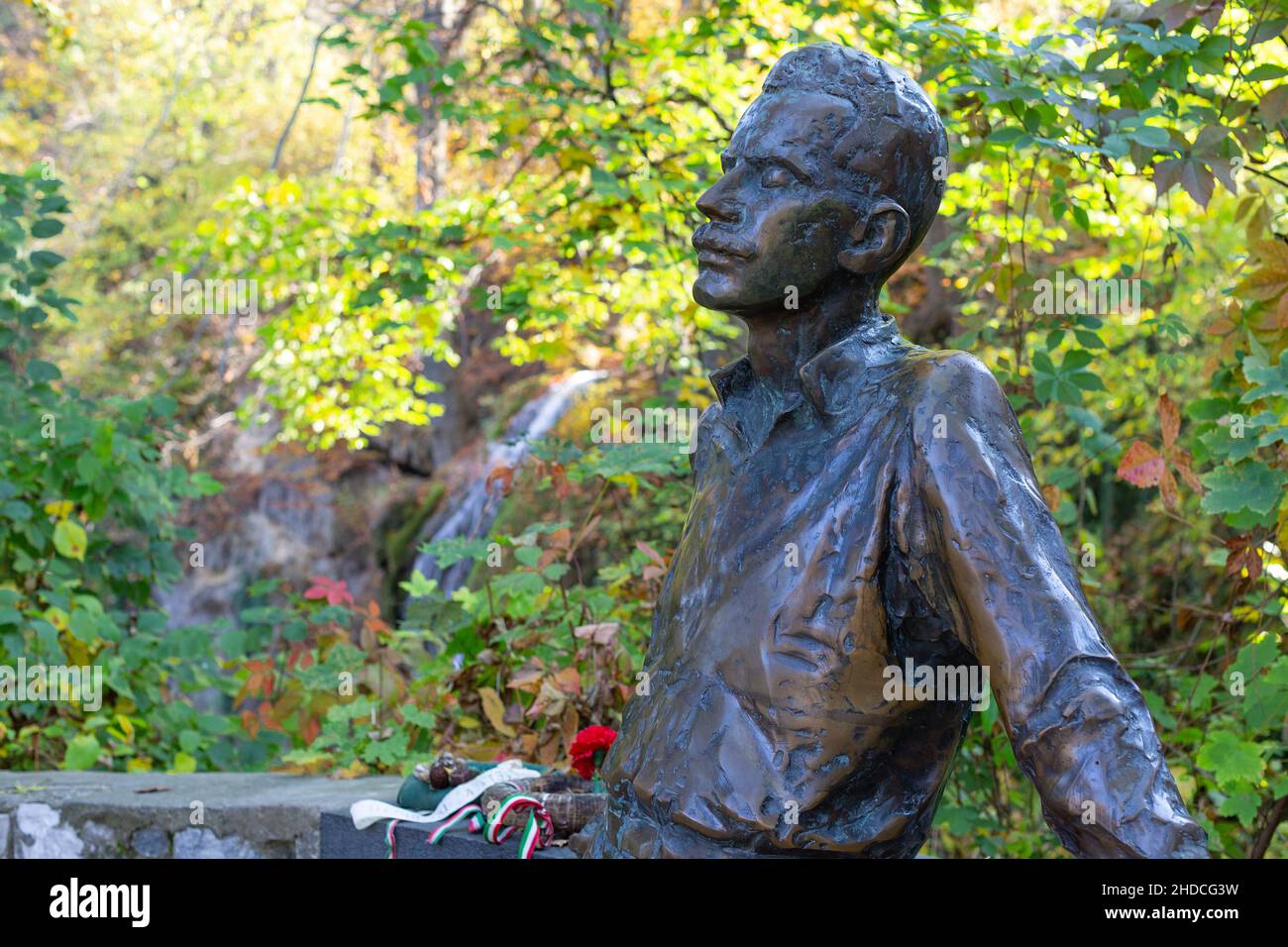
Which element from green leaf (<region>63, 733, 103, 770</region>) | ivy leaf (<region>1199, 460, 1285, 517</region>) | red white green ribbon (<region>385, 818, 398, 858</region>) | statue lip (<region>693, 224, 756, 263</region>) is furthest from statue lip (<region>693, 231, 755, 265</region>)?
green leaf (<region>63, 733, 103, 770</region>)

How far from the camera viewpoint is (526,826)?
8.71 ft

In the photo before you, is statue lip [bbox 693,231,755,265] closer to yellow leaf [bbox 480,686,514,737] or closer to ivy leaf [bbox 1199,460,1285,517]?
ivy leaf [bbox 1199,460,1285,517]

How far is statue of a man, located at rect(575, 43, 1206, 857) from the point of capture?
1.37m

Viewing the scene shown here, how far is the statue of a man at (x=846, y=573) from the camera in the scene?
1.37 metres

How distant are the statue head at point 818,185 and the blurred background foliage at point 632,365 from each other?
5.05 ft

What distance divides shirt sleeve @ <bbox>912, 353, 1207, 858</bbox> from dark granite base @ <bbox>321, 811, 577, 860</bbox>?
1270 millimetres

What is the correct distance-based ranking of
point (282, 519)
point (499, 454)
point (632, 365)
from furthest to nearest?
point (282, 519) → point (499, 454) → point (632, 365)

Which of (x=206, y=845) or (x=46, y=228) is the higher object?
(x=46, y=228)

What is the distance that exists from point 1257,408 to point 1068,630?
233 centimetres

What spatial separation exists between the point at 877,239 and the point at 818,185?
0.31ft

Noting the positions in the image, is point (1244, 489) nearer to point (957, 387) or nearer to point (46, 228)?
point (957, 387)

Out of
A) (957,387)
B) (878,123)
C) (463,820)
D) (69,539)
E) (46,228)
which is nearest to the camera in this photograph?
(957,387)

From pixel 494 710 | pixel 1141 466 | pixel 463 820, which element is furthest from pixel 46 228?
pixel 1141 466
